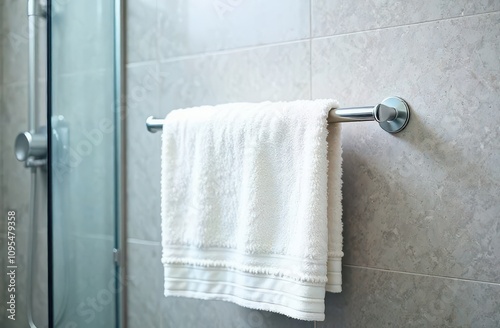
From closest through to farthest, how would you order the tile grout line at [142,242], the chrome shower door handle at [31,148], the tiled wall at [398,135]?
the tiled wall at [398,135]
the chrome shower door handle at [31,148]
the tile grout line at [142,242]

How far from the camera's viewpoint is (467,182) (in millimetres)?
1063

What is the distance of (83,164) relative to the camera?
4.71 ft

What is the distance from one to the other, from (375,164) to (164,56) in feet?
2.11

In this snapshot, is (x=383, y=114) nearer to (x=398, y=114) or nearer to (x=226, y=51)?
(x=398, y=114)

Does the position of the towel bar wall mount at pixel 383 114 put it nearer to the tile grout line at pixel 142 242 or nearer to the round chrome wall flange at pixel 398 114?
the round chrome wall flange at pixel 398 114

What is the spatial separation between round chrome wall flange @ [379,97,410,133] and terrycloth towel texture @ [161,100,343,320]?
0.36ft

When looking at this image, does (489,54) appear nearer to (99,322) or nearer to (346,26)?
(346,26)

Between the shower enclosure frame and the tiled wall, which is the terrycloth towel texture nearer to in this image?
the tiled wall

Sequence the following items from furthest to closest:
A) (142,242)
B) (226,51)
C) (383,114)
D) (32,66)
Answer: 1. (142,242)
2. (226,51)
3. (32,66)
4. (383,114)

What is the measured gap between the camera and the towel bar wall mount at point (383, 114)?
3.48 ft

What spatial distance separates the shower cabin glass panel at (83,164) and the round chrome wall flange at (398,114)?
28.1 inches

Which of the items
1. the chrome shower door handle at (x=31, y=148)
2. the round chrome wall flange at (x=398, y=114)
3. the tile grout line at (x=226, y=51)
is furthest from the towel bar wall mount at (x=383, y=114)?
the chrome shower door handle at (x=31, y=148)

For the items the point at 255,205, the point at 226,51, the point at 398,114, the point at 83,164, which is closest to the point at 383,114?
the point at 398,114

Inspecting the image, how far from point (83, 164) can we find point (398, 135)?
0.74 metres
